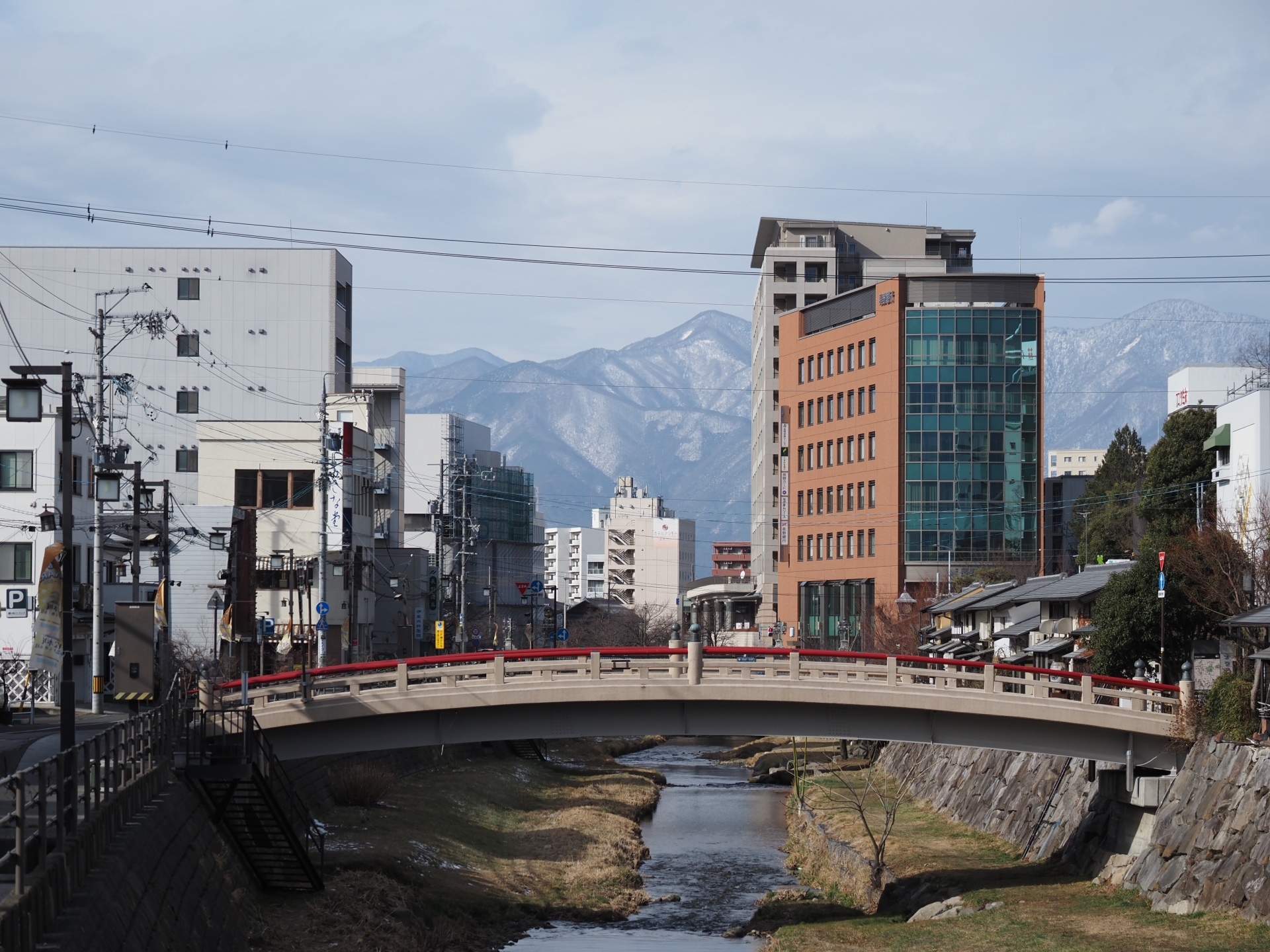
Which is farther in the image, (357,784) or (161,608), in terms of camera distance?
(161,608)

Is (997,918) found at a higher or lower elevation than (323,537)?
lower

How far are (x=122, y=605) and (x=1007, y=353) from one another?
70.5 meters

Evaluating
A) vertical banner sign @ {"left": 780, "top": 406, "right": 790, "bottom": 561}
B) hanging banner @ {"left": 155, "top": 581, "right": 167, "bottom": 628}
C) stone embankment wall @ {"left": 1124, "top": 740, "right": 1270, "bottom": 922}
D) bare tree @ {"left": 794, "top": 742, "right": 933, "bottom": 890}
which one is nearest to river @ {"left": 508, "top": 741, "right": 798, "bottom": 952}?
bare tree @ {"left": 794, "top": 742, "right": 933, "bottom": 890}

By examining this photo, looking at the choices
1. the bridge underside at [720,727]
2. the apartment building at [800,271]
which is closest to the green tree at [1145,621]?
the bridge underside at [720,727]

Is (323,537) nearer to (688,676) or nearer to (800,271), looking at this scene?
(688,676)

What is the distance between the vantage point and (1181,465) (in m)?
73.1

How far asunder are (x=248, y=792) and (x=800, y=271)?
11073 cm

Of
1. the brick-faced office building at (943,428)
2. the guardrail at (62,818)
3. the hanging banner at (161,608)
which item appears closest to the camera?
the guardrail at (62,818)

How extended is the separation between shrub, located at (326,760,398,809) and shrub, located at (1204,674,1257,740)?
28.1m

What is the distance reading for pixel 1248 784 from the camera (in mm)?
30188

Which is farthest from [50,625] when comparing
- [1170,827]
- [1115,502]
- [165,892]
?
[1115,502]

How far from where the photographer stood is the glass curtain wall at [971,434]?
97.2 meters

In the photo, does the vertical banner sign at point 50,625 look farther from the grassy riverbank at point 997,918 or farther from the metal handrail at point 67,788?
the grassy riverbank at point 997,918

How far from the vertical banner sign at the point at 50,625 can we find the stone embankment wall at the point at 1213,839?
28.8m
